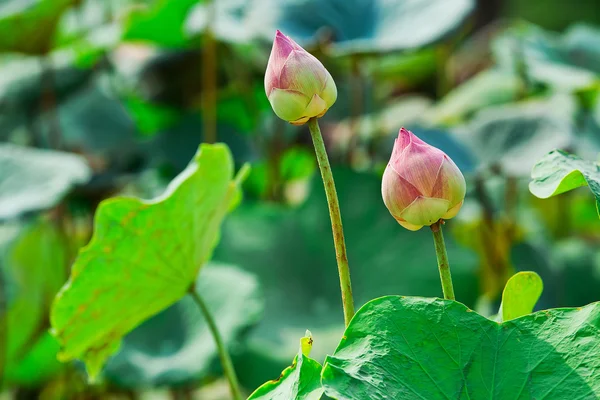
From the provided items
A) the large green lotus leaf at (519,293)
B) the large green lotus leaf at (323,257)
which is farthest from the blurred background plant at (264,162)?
the large green lotus leaf at (519,293)

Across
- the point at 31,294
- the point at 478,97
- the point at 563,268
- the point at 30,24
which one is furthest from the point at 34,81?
the point at 563,268

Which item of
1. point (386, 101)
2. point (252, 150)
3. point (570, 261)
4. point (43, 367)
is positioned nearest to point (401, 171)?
point (570, 261)

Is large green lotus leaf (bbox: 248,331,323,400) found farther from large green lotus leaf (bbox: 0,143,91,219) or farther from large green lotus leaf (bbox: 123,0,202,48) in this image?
large green lotus leaf (bbox: 123,0,202,48)

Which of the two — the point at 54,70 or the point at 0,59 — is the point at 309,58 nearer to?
the point at 54,70

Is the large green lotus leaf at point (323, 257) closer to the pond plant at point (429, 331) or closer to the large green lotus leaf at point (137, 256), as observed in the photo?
the large green lotus leaf at point (137, 256)

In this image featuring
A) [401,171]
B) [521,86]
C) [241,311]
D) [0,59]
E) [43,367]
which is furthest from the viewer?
[0,59]

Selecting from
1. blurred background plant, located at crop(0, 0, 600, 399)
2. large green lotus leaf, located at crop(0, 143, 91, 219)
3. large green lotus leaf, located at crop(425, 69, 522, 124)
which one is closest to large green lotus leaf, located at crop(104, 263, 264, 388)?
blurred background plant, located at crop(0, 0, 600, 399)
